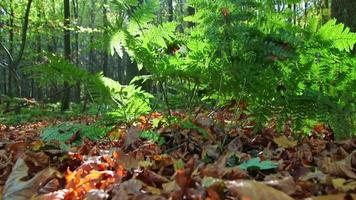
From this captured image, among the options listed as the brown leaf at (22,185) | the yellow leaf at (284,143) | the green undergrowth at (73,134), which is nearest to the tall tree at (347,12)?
the yellow leaf at (284,143)

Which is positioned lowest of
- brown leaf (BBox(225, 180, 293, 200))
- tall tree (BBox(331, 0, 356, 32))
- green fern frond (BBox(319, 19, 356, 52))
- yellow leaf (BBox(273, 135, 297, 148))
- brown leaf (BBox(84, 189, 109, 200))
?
yellow leaf (BBox(273, 135, 297, 148))

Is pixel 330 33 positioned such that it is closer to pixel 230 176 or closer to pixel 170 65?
pixel 170 65

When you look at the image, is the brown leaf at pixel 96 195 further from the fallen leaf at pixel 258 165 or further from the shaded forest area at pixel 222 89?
the fallen leaf at pixel 258 165

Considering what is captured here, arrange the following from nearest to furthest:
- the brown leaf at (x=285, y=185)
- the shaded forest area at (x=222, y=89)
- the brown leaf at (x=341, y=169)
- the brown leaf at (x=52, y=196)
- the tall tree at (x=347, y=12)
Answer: the brown leaf at (x=285, y=185) < the brown leaf at (x=52, y=196) < the brown leaf at (x=341, y=169) < the shaded forest area at (x=222, y=89) < the tall tree at (x=347, y=12)

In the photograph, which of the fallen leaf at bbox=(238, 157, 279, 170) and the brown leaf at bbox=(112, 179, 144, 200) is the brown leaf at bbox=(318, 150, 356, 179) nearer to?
the fallen leaf at bbox=(238, 157, 279, 170)

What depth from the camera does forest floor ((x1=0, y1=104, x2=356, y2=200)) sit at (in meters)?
1.34

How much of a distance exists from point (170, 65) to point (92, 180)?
3.40 ft

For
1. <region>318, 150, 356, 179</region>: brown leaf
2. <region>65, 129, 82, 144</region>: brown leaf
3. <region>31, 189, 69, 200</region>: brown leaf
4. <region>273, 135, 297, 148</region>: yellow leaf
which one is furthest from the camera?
<region>65, 129, 82, 144</region>: brown leaf

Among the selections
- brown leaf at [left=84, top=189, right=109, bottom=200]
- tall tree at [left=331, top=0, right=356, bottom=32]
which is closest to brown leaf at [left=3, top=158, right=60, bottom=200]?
brown leaf at [left=84, top=189, right=109, bottom=200]

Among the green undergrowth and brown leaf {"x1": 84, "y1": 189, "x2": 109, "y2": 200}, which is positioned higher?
brown leaf {"x1": 84, "y1": 189, "x2": 109, "y2": 200}

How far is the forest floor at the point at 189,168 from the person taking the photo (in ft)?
4.40

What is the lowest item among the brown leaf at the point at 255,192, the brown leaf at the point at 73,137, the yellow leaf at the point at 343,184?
the brown leaf at the point at 73,137

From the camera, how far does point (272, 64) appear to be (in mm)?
2484

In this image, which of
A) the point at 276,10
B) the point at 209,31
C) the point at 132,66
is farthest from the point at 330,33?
the point at 132,66
